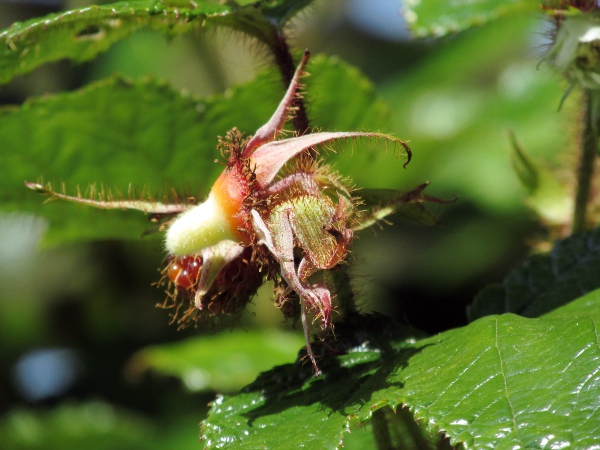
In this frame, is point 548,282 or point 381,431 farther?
point 548,282

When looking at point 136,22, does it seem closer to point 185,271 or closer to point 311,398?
point 185,271

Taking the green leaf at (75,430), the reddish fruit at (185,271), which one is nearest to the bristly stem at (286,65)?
the reddish fruit at (185,271)

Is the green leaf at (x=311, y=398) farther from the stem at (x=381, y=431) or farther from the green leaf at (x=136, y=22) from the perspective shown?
the green leaf at (x=136, y=22)

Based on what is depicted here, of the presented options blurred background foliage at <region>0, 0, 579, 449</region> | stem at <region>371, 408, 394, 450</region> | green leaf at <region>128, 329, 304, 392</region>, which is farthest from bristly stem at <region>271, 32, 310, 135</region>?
blurred background foliage at <region>0, 0, 579, 449</region>

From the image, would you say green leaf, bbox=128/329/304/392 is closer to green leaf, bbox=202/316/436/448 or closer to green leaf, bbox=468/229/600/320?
green leaf, bbox=468/229/600/320

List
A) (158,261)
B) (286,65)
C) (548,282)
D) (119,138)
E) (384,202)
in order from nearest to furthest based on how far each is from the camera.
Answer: (384,202)
(286,65)
(548,282)
(119,138)
(158,261)

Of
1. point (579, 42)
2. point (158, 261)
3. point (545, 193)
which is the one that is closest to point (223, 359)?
point (158, 261)
